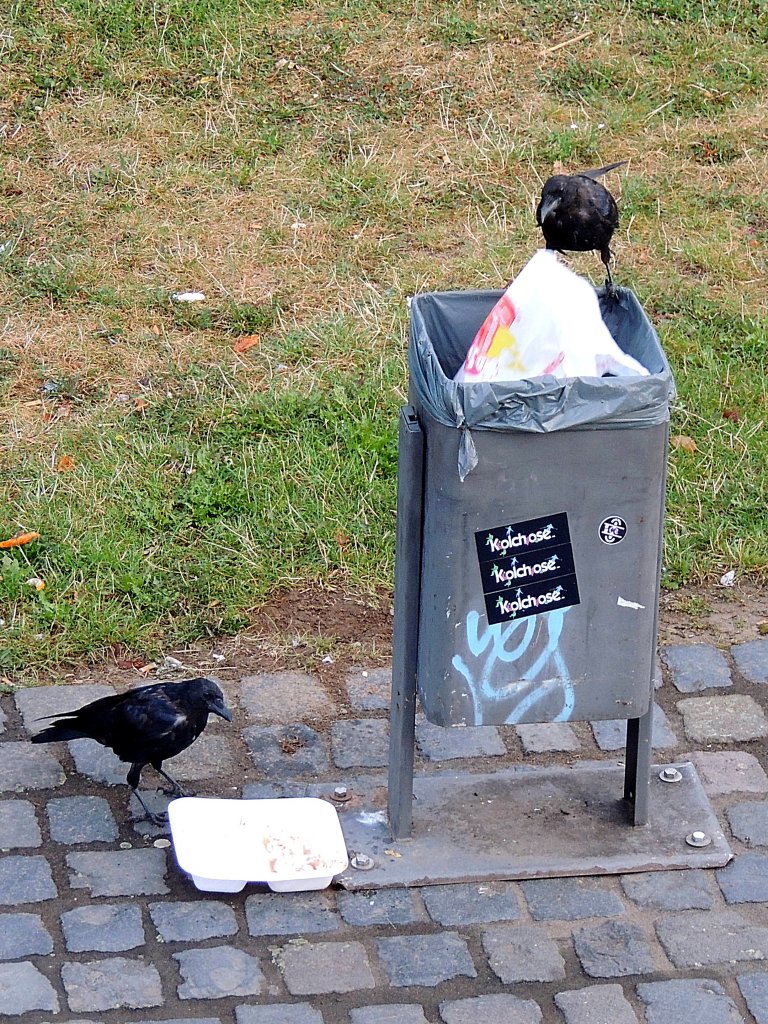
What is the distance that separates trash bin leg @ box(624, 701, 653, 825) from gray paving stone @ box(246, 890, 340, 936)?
955mm

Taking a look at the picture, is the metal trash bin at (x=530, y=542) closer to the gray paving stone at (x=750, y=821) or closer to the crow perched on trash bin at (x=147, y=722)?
the gray paving stone at (x=750, y=821)

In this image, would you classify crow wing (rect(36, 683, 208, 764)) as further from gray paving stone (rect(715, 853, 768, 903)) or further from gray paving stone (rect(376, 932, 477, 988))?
gray paving stone (rect(715, 853, 768, 903))

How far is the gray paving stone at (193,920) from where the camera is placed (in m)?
3.59

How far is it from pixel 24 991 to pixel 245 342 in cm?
376

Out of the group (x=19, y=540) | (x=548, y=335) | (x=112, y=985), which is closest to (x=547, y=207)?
(x=548, y=335)

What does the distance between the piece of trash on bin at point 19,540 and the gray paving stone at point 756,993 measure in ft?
10.1

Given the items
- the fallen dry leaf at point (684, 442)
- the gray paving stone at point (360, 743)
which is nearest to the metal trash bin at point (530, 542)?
the gray paving stone at point (360, 743)

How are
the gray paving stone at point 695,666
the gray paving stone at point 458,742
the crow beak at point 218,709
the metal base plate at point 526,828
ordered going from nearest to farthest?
the metal base plate at point 526,828 < the crow beak at point 218,709 < the gray paving stone at point 458,742 < the gray paving stone at point 695,666

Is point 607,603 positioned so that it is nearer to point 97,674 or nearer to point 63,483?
point 97,674

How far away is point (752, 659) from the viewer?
482cm

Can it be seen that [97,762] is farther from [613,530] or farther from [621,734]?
[613,530]

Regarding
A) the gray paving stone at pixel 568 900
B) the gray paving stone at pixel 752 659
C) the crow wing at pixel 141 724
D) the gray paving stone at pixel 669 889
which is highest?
the crow wing at pixel 141 724

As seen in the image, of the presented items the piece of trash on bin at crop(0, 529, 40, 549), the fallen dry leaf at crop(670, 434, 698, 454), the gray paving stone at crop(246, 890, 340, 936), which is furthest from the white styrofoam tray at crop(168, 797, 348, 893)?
the fallen dry leaf at crop(670, 434, 698, 454)

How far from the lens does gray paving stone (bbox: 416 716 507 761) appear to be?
4.39 m
